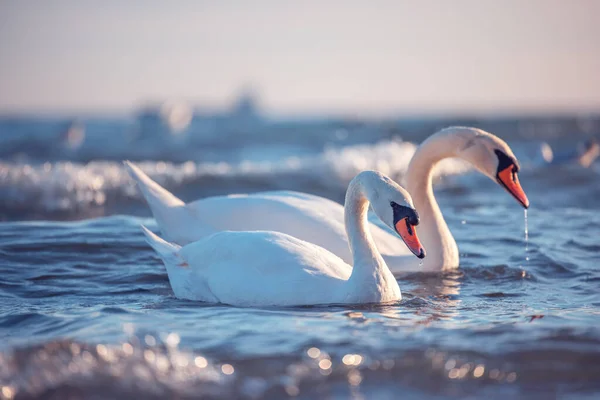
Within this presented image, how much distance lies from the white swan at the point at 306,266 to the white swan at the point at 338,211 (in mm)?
885

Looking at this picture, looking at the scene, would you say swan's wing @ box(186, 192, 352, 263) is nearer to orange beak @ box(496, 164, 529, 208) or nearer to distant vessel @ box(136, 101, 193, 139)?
orange beak @ box(496, 164, 529, 208)

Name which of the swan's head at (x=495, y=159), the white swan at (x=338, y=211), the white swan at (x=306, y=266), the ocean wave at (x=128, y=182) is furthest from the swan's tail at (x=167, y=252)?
the ocean wave at (x=128, y=182)

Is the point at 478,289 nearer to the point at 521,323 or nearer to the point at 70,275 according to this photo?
the point at 521,323

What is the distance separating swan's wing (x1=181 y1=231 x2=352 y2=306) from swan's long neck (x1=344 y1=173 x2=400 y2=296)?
0.15 metres

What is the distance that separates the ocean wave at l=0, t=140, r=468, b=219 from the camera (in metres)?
11.5

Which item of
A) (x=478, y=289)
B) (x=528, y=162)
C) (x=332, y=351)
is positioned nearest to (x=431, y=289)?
(x=478, y=289)

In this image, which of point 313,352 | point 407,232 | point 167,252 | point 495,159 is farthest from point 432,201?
point 313,352

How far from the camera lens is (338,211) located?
285 inches

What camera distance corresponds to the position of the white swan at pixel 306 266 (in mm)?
5496

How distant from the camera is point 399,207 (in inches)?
215

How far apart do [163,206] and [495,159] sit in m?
2.77

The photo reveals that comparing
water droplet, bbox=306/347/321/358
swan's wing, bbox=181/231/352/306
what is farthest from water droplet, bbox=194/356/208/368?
swan's wing, bbox=181/231/352/306

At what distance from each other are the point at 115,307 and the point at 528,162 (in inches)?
570

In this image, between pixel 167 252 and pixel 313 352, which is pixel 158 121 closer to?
pixel 167 252
